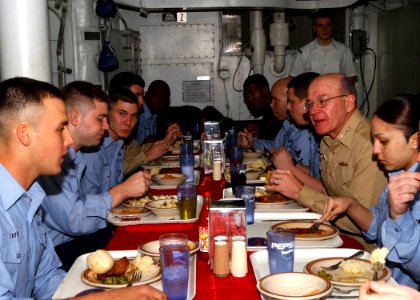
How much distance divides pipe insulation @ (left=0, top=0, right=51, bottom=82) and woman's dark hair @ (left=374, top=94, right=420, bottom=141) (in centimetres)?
217

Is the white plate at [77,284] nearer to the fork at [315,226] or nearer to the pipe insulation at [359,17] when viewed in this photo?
Answer: the fork at [315,226]

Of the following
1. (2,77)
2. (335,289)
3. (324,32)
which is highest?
(324,32)

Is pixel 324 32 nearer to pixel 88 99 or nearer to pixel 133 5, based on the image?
pixel 133 5

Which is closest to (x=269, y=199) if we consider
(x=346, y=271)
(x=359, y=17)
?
(x=346, y=271)

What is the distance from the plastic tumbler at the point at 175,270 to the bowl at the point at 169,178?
1.84 m

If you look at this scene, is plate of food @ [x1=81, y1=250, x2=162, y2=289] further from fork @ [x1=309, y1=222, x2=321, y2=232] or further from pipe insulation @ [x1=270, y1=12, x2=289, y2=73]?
pipe insulation @ [x1=270, y1=12, x2=289, y2=73]

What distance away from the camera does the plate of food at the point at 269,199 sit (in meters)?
2.88

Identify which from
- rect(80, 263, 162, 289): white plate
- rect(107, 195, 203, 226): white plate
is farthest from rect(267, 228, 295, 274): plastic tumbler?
rect(107, 195, 203, 226): white plate

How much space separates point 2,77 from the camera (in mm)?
3441

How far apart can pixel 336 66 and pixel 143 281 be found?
676 centimetres

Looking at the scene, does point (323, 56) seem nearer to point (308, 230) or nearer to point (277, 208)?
point (277, 208)

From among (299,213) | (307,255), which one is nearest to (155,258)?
(307,255)

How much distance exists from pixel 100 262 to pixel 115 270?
6 cm

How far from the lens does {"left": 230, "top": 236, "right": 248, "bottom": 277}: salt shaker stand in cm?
190
